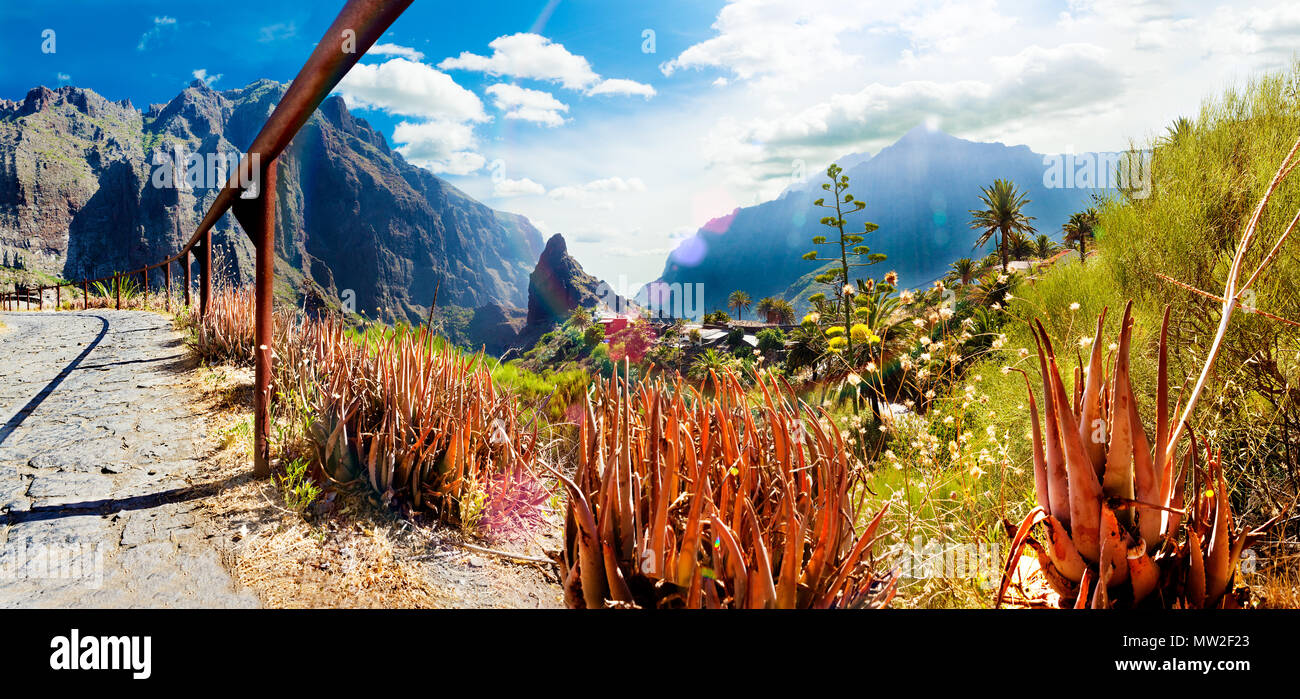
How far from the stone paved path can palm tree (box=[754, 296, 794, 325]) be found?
44530 mm

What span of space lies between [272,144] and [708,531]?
2132mm

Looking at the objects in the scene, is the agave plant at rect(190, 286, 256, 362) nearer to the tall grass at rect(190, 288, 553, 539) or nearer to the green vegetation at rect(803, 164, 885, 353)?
the tall grass at rect(190, 288, 553, 539)

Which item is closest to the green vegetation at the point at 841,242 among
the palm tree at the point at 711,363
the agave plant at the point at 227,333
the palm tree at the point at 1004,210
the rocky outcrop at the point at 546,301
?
the palm tree at the point at 711,363

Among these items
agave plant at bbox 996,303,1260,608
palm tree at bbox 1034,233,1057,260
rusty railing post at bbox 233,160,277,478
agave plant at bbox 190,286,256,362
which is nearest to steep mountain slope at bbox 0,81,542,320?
palm tree at bbox 1034,233,1057,260

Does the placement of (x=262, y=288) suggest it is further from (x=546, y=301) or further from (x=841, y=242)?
(x=546, y=301)

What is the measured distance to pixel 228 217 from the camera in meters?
85.8

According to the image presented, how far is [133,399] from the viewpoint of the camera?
3.82 m

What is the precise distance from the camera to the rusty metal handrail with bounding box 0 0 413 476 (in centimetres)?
149

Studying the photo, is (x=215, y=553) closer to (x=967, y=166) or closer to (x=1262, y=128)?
(x=1262, y=128)

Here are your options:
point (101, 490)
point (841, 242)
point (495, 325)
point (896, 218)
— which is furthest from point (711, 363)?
point (896, 218)

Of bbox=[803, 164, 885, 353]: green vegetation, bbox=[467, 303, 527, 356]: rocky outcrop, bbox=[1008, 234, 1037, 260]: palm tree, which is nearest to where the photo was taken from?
bbox=[803, 164, 885, 353]: green vegetation

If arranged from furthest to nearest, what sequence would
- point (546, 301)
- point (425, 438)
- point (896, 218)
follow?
point (896, 218), point (546, 301), point (425, 438)
